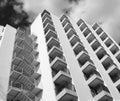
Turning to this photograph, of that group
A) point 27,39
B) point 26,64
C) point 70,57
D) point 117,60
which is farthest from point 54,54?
point 117,60

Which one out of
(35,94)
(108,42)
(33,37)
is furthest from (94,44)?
(35,94)

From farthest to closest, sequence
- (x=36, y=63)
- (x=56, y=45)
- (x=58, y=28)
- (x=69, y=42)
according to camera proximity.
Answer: (x=58, y=28) → (x=69, y=42) → (x=56, y=45) → (x=36, y=63)

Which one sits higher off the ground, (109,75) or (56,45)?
(56,45)

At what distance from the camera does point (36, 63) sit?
Result: 3525 centimetres

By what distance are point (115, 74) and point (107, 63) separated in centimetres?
332

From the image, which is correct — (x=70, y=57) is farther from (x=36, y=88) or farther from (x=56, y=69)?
(x=36, y=88)

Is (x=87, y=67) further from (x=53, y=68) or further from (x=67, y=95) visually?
(x=67, y=95)

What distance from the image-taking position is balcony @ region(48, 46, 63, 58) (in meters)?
35.3

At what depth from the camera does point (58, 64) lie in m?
32.8

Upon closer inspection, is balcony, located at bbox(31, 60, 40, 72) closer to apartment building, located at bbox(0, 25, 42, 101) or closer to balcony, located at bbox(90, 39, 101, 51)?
apartment building, located at bbox(0, 25, 42, 101)

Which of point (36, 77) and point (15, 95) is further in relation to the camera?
point (36, 77)

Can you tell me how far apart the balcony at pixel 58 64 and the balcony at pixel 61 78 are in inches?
114

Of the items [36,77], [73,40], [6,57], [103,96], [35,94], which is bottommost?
[103,96]

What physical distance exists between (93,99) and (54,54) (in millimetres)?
10778
